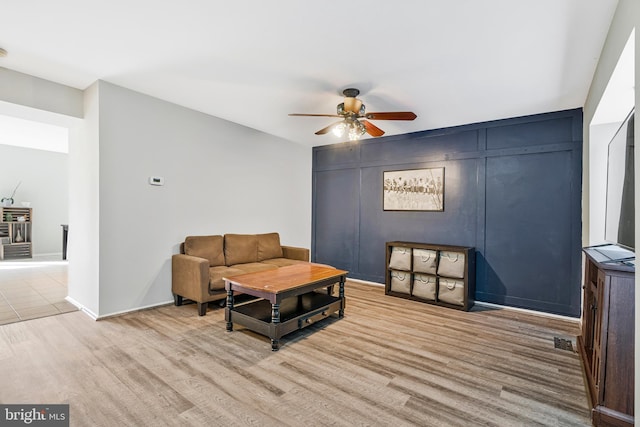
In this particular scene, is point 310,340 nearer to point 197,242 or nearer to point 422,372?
point 422,372

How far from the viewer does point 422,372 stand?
7.89ft

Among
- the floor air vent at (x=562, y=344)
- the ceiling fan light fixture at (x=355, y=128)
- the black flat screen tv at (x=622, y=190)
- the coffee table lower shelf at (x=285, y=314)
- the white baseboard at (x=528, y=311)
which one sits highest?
the ceiling fan light fixture at (x=355, y=128)

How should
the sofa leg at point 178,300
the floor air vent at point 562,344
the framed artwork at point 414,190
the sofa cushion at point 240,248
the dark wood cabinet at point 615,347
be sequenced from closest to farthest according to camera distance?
the dark wood cabinet at point 615,347, the floor air vent at point 562,344, the sofa leg at point 178,300, the sofa cushion at point 240,248, the framed artwork at point 414,190

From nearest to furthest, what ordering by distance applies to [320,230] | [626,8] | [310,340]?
[626,8]
[310,340]
[320,230]

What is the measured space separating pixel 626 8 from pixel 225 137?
429 cm

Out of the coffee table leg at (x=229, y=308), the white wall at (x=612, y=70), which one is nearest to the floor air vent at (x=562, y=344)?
the white wall at (x=612, y=70)

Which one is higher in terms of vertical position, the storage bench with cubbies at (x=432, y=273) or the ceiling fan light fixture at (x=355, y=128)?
the ceiling fan light fixture at (x=355, y=128)

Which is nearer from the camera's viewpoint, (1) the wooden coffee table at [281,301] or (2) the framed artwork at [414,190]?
(1) the wooden coffee table at [281,301]

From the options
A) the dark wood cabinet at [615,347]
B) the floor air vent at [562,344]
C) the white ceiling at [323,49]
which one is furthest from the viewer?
the floor air vent at [562,344]

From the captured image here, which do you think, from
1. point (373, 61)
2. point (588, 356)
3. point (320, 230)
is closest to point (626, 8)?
point (373, 61)

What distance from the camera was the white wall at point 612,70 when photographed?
1.41 metres

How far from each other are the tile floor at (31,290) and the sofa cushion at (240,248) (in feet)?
6.17

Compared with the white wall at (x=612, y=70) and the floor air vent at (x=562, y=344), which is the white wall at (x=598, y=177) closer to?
the white wall at (x=612, y=70)

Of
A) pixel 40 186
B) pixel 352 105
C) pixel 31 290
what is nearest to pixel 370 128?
pixel 352 105
